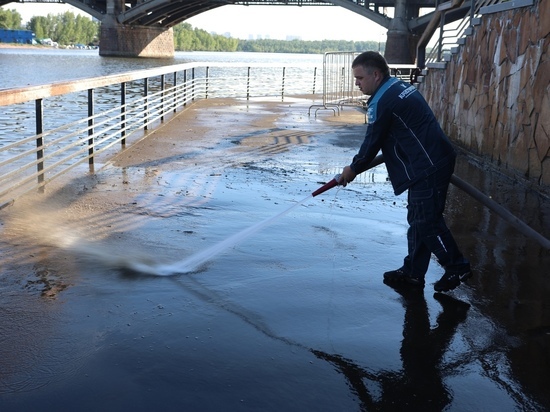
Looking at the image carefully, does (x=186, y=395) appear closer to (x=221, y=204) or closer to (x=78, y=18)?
(x=221, y=204)

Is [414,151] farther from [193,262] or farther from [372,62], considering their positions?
[193,262]

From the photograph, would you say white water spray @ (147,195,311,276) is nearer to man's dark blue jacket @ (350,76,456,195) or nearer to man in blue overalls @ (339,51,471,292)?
man in blue overalls @ (339,51,471,292)

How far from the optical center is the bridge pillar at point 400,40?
6150 cm

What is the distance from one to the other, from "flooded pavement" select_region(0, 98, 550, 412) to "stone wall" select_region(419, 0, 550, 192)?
1054 millimetres

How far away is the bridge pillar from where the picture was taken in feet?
202

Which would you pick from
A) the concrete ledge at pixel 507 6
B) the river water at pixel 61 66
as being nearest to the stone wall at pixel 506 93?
the concrete ledge at pixel 507 6

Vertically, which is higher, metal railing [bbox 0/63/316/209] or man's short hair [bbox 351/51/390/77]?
man's short hair [bbox 351/51/390/77]

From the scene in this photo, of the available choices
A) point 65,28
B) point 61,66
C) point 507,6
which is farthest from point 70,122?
point 65,28

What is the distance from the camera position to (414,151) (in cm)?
457

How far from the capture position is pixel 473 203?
8062 mm

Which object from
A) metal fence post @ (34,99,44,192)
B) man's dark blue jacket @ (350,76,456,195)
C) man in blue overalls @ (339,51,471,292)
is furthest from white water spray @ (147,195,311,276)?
metal fence post @ (34,99,44,192)

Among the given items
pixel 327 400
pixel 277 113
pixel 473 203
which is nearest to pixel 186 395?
pixel 327 400

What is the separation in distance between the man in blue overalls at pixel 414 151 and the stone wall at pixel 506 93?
4.24m

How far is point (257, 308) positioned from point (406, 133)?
4.66 ft
